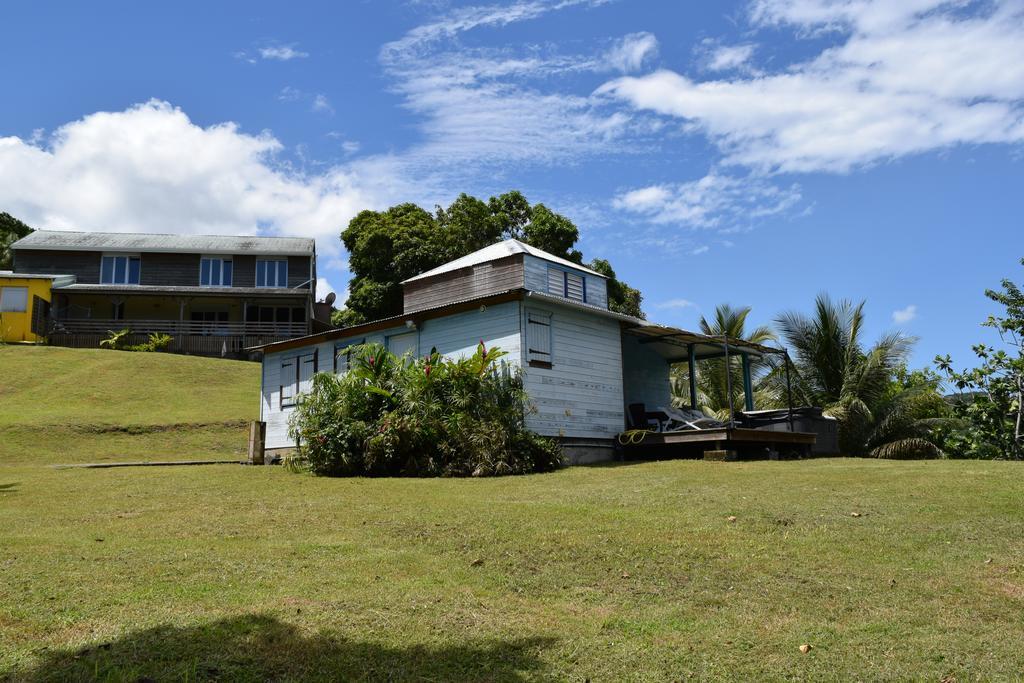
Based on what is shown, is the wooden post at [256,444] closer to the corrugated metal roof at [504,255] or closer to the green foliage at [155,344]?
the corrugated metal roof at [504,255]

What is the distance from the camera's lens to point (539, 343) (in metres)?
19.8

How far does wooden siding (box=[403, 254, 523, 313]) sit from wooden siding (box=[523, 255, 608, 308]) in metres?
0.21

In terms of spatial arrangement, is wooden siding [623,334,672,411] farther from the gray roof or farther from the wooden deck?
the gray roof

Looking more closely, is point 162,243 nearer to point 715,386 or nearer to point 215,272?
point 215,272

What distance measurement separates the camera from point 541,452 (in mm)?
17922

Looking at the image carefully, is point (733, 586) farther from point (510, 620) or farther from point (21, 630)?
point (21, 630)

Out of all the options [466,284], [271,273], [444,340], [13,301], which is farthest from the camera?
[271,273]

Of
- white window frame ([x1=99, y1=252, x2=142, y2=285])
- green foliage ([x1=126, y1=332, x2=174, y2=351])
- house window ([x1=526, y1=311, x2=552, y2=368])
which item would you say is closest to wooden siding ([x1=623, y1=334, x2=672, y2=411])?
house window ([x1=526, y1=311, x2=552, y2=368])

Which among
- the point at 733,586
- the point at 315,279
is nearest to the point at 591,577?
the point at 733,586

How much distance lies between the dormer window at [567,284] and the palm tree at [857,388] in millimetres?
9146

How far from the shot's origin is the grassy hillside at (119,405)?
25.6 m

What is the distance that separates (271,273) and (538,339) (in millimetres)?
31726

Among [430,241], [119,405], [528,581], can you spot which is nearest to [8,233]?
[430,241]

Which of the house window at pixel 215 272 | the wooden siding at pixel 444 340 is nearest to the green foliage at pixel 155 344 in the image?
the house window at pixel 215 272
